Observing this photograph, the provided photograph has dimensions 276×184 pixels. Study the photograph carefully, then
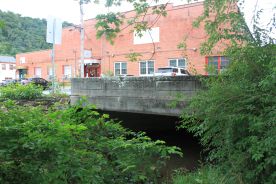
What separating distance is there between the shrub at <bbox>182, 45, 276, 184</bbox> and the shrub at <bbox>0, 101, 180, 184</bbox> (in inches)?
45.4

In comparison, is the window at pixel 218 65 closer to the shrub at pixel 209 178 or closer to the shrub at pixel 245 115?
the shrub at pixel 245 115

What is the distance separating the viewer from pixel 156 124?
11.2 m

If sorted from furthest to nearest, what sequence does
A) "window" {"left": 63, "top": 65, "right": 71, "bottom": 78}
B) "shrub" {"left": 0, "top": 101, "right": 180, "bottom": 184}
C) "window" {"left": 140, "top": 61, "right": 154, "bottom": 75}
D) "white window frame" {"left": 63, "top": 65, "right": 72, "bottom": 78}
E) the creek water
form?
1. "window" {"left": 63, "top": 65, "right": 71, "bottom": 78}
2. "white window frame" {"left": 63, "top": 65, "right": 72, "bottom": 78}
3. "window" {"left": 140, "top": 61, "right": 154, "bottom": 75}
4. the creek water
5. "shrub" {"left": 0, "top": 101, "right": 180, "bottom": 184}

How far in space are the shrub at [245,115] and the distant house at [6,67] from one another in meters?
65.6

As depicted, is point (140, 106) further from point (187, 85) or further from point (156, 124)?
point (156, 124)

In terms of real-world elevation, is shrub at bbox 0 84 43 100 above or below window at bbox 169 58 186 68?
below

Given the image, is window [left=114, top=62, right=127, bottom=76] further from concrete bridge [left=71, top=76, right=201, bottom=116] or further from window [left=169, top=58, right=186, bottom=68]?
concrete bridge [left=71, top=76, right=201, bottom=116]

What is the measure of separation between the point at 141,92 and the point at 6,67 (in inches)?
2552

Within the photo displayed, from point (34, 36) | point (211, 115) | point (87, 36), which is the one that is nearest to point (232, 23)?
point (211, 115)

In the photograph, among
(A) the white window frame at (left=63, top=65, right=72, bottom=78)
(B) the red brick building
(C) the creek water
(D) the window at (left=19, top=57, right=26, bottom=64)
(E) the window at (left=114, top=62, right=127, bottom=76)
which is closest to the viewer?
(C) the creek water

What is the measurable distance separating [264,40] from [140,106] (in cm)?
412

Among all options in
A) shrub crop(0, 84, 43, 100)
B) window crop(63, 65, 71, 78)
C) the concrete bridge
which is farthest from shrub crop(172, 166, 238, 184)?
window crop(63, 65, 71, 78)

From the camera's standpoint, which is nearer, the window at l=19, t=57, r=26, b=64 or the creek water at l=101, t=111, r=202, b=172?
the creek water at l=101, t=111, r=202, b=172

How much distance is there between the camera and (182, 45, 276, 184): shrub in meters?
4.46
